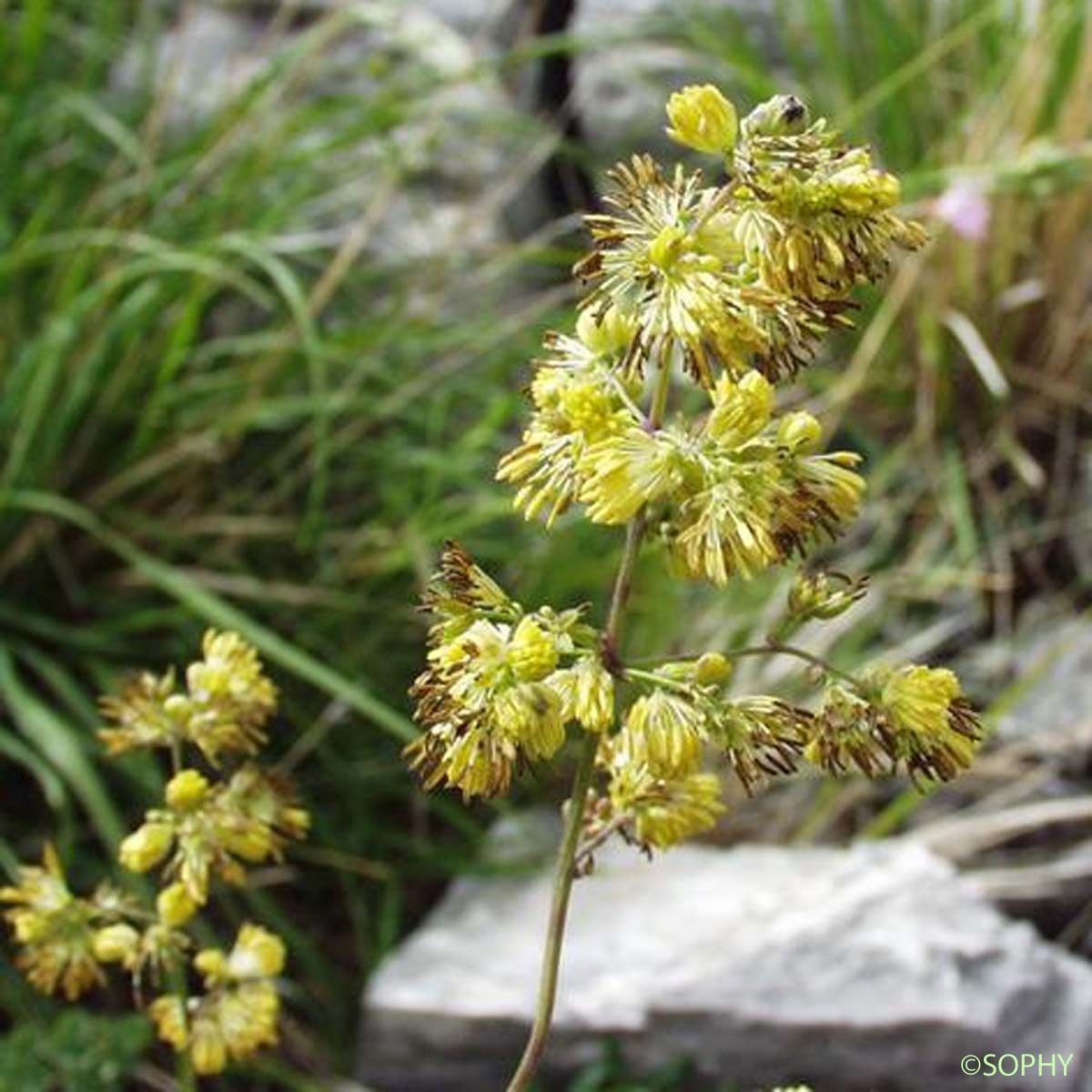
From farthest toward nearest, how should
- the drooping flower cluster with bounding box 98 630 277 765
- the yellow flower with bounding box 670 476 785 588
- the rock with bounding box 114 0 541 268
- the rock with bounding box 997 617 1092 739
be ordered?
the rock with bounding box 114 0 541 268 → the rock with bounding box 997 617 1092 739 → the drooping flower cluster with bounding box 98 630 277 765 → the yellow flower with bounding box 670 476 785 588

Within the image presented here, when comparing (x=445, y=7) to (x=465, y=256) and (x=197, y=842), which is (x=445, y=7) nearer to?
(x=465, y=256)

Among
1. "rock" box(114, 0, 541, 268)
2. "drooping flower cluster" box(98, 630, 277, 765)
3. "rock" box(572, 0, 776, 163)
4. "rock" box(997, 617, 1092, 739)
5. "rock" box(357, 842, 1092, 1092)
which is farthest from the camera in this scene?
"rock" box(572, 0, 776, 163)

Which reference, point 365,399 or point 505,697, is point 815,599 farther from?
point 365,399

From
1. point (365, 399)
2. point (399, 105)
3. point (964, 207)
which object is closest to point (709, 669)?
point (365, 399)

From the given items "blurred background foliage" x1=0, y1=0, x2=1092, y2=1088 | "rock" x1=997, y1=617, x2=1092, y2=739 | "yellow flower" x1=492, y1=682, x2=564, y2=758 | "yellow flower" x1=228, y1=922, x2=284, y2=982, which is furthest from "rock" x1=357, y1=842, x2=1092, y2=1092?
"yellow flower" x1=492, y1=682, x2=564, y2=758

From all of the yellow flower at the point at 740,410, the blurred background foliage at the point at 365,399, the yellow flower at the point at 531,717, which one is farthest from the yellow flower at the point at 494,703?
the blurred background foliage at the point at 365,399

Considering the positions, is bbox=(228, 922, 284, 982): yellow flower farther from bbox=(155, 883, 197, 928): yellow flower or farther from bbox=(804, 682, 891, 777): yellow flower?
bbox=(804, 682, 891, 777): yellow flower

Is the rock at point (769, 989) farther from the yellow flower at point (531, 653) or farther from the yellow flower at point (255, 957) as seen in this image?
the yellow flower at point (531, 653)
